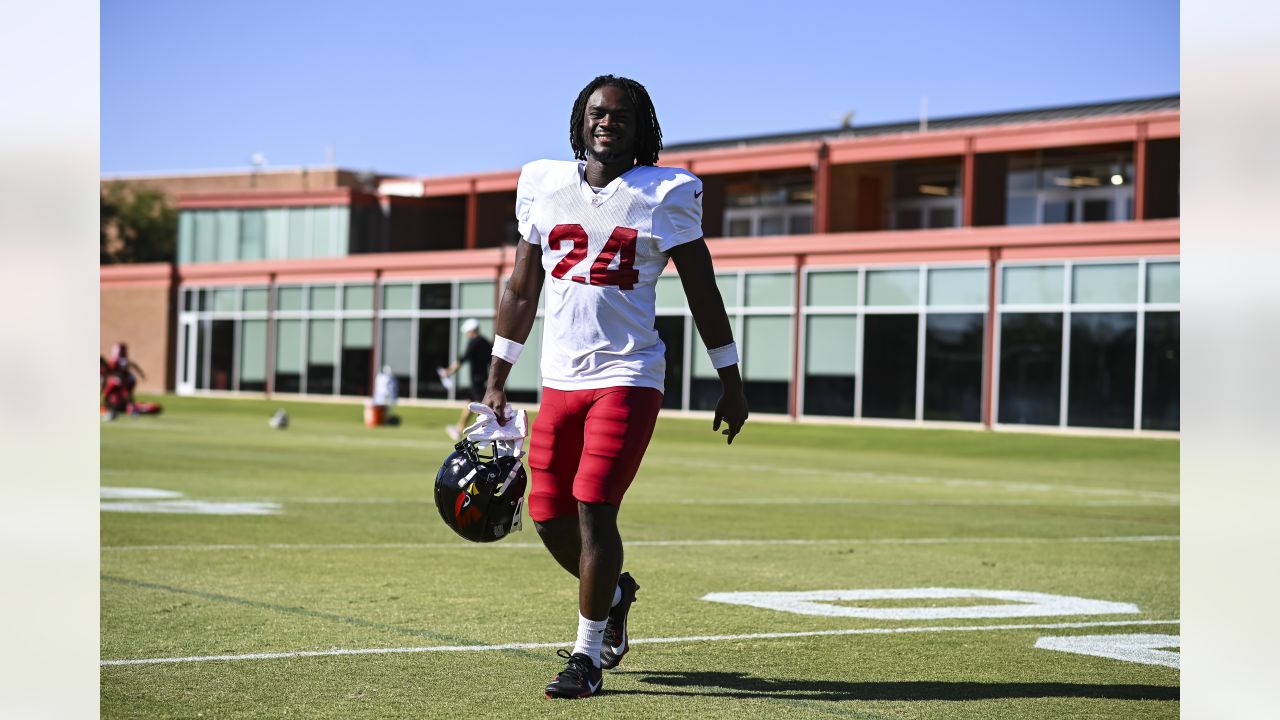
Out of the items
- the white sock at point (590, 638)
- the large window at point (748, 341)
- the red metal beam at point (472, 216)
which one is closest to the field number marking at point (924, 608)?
the white sock at point (590, 638)

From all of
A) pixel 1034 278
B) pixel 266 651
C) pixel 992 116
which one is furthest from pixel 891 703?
pixel 992 116

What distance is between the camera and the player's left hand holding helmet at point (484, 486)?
6043mm

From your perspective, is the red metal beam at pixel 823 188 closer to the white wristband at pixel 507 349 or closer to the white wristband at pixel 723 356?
the white wristband at pixel 507 349

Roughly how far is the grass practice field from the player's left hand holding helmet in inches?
21.7

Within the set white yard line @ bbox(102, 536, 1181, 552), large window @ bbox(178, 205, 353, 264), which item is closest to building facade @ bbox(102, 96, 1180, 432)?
large window @ bbox(178, 205, 353, 264)

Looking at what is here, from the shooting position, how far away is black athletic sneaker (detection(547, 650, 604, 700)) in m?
5.54

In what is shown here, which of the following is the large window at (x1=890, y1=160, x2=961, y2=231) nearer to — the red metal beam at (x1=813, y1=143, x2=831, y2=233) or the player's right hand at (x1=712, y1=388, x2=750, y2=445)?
the red metal beam at (x1=813, y1=143, x2=831, y2=233)

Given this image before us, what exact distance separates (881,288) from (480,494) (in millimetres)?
32824

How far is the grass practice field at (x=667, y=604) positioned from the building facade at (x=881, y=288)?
1736cm

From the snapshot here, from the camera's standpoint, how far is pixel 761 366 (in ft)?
133

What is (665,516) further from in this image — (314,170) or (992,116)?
(314,170)

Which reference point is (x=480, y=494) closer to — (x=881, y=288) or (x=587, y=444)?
(x=587, y=444)
